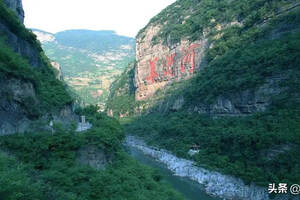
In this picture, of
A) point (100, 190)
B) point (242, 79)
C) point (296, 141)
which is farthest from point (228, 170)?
point (100, 190)

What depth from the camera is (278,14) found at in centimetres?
3719

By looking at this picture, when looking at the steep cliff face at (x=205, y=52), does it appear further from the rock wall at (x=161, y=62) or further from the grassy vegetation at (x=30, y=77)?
the grassy vegetation at (x=30, y=77)

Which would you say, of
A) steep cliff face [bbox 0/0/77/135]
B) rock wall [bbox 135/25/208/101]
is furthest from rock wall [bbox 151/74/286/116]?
steep cliff face [bbox 0/0/77/135]

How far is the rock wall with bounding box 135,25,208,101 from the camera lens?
56688 mm

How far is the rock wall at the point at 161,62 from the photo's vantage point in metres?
56.7

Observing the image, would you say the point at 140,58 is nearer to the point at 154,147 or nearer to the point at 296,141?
the point at 154,147

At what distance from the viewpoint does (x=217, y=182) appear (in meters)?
24.5

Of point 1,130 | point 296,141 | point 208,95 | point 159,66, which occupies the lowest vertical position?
point 296,141

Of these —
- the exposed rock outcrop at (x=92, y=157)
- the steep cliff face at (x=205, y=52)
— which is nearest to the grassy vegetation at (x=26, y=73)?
the exposed rock outcrop at (x=92, y=157)

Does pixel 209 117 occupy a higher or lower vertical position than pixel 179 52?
lower

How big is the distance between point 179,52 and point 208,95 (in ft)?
85.9

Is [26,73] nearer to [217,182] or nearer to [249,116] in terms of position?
[217,182]

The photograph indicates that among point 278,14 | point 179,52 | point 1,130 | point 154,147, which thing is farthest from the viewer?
point 179,52

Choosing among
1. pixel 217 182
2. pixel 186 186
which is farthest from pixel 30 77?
pixel 217 182
